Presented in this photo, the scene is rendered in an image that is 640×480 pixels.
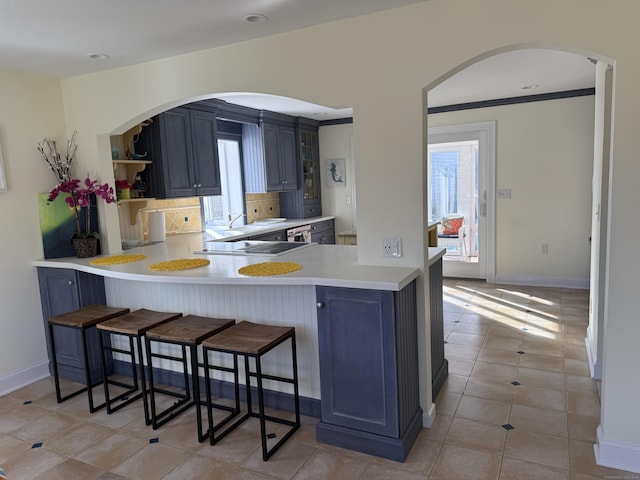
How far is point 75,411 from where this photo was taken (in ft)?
9.43

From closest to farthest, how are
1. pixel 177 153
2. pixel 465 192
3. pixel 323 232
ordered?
pixel 177 153, pixel 465 192, pixel 323 232

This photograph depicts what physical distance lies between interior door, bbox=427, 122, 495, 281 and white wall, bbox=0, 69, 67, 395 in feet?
14.2

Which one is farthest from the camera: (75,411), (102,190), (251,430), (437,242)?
(437,242)

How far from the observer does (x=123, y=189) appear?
12.1ft

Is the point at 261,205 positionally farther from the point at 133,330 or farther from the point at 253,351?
the point at 253,351

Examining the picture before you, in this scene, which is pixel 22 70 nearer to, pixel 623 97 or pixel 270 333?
pixel 270 333

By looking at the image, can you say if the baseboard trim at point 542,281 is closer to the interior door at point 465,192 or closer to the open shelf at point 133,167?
the interior door at point 465,192

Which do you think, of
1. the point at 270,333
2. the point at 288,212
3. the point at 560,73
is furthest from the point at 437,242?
the point at 270,333

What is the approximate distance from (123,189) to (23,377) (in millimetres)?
1620

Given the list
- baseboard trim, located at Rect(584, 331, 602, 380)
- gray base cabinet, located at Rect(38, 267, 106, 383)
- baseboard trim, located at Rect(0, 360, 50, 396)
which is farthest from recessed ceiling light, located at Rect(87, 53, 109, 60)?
baseboard trim, located at Rect(584, 331, 602, 380)

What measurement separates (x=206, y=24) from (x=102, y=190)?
1.62 meters

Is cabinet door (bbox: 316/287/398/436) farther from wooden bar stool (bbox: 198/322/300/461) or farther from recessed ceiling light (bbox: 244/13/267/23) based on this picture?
recessed ceiling light (bbox: 244/13/267/23)

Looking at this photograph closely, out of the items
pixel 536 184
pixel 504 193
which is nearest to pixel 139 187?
pixel 504 193

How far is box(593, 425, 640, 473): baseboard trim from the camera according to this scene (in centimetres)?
204
